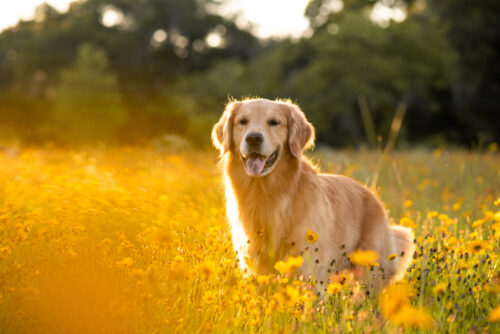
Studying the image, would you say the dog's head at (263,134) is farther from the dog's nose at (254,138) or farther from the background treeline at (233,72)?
the background treeline at (233,72)

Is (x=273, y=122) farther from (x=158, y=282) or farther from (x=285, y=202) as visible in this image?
(x=158, y=282)

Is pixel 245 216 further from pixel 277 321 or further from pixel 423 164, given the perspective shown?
pixel 423 164

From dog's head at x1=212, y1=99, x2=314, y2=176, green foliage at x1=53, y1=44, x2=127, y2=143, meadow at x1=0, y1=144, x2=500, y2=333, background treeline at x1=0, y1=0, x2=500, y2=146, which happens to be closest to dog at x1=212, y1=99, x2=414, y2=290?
dog's head at x1=212, y1=99, x2=314, y2=176

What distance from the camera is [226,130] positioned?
3578 millimetres

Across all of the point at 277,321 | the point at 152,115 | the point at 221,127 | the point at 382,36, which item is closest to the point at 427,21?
the point at 382,36

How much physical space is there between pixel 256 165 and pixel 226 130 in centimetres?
46

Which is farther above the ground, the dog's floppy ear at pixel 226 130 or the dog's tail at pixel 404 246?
the dog's floppy ear at pixel 226 130

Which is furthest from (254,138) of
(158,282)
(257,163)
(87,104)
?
(87,104)

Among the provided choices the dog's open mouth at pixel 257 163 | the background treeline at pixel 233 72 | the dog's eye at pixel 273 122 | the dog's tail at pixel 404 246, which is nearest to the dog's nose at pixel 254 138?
the dog's open mouth at pixel 257 163

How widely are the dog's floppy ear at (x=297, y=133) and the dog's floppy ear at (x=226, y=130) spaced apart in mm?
437

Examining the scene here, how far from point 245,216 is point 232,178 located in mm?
333

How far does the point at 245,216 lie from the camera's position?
11.1ft

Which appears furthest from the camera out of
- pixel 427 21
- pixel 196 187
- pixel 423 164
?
pixel 427 21

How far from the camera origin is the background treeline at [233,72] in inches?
840
